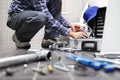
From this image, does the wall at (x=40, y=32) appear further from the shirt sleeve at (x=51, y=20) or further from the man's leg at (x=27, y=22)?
the shirt sleeve at (x=51, y=20)

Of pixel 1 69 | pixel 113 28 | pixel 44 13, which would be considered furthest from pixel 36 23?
pixel 1 69

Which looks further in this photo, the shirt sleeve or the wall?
the wall

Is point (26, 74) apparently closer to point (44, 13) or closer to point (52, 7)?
point (44, 13)

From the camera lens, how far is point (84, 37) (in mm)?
1801

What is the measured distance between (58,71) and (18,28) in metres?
1.32

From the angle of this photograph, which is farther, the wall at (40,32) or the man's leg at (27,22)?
the wall at (40,32)

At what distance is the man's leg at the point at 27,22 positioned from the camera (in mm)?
1933

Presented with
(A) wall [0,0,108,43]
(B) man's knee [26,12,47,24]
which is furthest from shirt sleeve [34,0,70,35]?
(A) wall [0,0,108,43]

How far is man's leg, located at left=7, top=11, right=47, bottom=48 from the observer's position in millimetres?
1933

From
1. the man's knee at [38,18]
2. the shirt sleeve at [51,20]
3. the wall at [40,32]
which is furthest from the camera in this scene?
the wall at [40,32]

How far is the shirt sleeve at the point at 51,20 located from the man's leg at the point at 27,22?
59 mm

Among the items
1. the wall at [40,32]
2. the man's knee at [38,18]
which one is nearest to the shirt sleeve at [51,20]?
the man's knee at [38,18]

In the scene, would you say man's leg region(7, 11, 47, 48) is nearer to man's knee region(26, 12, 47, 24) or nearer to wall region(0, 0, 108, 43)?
man's knee region(26, 12, 47, 24)

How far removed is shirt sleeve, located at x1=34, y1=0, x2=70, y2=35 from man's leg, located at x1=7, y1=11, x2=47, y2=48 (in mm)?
59
